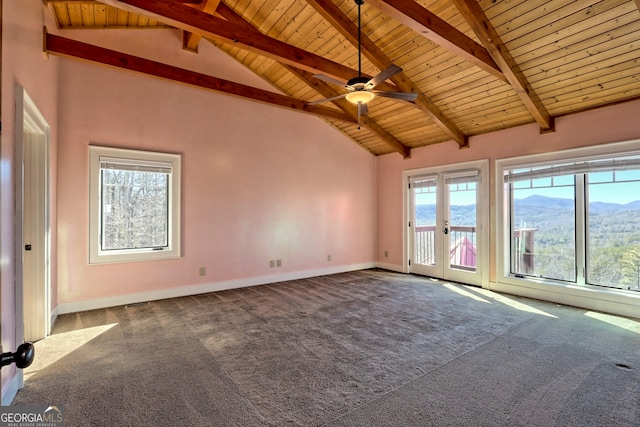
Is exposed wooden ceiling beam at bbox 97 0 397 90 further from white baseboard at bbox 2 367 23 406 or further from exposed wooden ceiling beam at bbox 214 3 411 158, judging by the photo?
white baseboard at bbox 2 367 23 406

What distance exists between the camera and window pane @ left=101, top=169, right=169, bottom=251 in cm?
435

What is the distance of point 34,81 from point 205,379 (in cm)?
297

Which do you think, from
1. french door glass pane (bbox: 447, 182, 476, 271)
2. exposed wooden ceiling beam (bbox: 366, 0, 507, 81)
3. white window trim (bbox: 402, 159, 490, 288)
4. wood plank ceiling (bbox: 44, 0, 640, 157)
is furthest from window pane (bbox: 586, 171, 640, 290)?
exposed wooden ceiling beam (bbox: 366, 0, 507, 81)

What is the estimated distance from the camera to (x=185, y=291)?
4.82 m

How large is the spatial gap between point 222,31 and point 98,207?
9.12 ft

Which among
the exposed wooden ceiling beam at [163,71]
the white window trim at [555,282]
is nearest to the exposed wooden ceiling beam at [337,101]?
the exposed wooden ceiling beam at [163,71]

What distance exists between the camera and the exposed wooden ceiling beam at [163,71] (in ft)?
11.3

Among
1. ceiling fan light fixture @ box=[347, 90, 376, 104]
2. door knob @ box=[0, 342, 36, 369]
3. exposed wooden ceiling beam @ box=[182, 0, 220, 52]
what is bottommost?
door knob @ box=[0, 342, 36, 369]

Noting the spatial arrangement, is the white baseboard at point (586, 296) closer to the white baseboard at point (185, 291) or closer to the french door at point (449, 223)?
the french door at point (449, 223)

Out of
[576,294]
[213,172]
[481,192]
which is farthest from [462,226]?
[213,172]

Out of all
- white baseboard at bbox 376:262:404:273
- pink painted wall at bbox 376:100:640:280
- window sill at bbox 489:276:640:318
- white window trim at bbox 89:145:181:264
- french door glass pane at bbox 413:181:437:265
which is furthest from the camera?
white baseboard at bbox 376:262:404:273

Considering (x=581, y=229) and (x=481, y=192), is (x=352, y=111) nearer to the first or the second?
(x=481, y=192)

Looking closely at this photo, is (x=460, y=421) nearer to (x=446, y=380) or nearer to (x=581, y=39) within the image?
(x=446, y=380)

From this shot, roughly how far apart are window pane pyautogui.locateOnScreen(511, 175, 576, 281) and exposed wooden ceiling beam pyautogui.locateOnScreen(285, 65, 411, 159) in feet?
7.28
